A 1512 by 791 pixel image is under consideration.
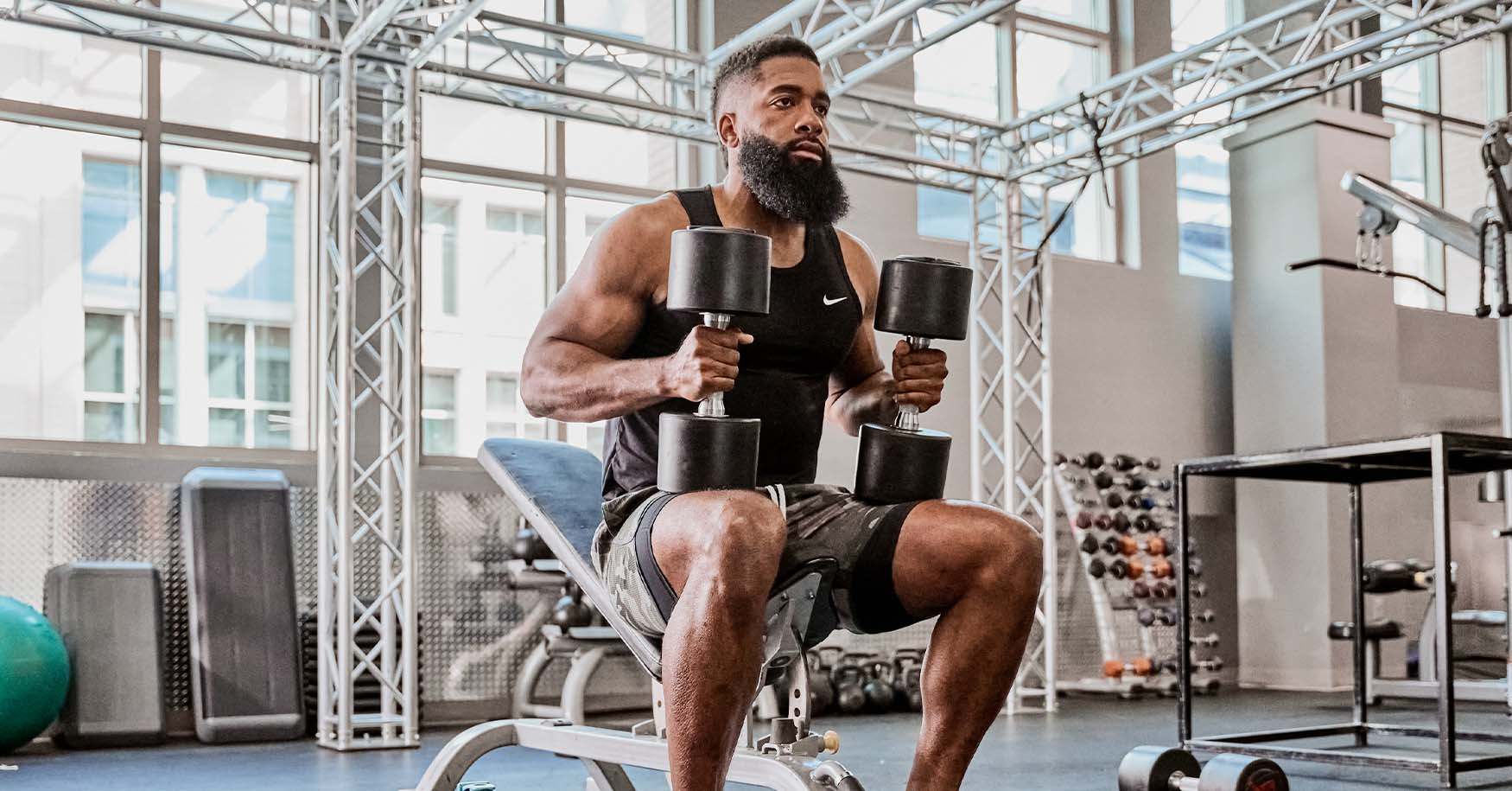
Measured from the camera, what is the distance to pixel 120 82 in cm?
573

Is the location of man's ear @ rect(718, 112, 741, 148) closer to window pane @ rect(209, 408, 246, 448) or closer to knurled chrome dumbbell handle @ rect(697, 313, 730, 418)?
knurled chrome dumbbell handle @ rect(697, 313, 730, 418)

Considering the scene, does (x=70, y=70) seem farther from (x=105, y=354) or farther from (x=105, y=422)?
(x=105, y=422)

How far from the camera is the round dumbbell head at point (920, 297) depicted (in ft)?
6.41

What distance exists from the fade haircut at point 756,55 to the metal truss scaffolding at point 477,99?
9.25ft

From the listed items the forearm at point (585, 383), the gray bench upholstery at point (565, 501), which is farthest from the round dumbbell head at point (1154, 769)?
the forearm at point (585, 383)

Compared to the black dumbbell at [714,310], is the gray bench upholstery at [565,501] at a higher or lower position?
lower

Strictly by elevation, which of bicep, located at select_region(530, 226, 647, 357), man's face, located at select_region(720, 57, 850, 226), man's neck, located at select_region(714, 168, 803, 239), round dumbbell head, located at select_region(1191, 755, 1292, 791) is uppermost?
man's face, located at select_region(720, 57, 850, 226)

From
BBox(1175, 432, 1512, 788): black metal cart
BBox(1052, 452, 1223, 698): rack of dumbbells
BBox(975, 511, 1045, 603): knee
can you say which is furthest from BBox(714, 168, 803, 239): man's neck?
BBox(1052, 452, 1223, 698): rack of dumbbells

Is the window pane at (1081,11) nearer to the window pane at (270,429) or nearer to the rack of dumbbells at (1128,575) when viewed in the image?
the rack of dumbbells at (1128,575)

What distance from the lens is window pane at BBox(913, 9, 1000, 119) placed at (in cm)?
755

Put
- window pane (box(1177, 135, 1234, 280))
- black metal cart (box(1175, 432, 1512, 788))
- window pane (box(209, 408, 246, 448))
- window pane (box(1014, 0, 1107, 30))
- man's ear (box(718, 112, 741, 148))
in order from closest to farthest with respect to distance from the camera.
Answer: man's ear (box(718, 112, 741, 148))
black metal cart (box(1175, 432, 1512, 788))
window pane (box(209, 408, 246, 448))
window pane (box(1014, 0, 1107, 30))
window pane (box(1177, 135, 1234, 280))

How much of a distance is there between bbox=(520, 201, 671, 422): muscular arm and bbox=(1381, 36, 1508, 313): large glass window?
8.02m

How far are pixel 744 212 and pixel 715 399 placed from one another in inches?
16.7

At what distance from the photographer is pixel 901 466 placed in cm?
193
